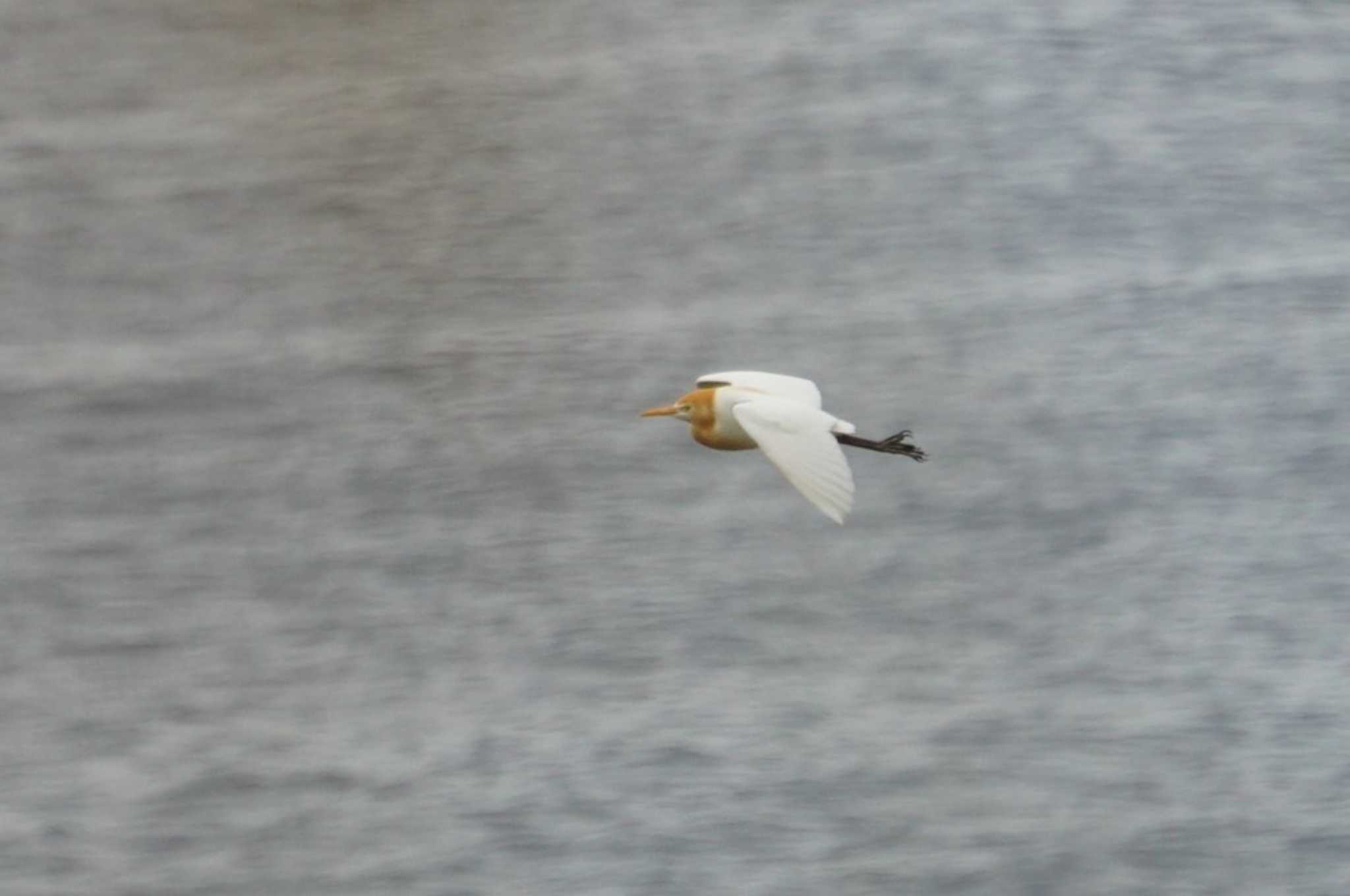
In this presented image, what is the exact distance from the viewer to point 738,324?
1702mm

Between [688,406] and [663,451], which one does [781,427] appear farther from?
[663,451]

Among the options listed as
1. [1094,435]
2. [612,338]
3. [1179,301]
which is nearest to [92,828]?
[612,338]

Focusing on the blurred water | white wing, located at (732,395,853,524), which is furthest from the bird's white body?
the blurred water

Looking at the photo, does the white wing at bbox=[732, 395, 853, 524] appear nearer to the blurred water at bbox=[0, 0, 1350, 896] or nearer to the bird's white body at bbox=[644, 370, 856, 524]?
the bird's white body at bbox=[644, 370, 856, 524]

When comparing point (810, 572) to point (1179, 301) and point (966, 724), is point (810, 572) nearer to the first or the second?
point (966, 724)

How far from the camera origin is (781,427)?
0.88 meters

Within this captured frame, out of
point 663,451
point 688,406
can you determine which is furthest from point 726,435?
point 663,451

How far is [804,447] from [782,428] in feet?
0.06

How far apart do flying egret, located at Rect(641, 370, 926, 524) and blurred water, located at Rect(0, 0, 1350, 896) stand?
2.33 ft

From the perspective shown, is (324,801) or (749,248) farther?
(749,248)

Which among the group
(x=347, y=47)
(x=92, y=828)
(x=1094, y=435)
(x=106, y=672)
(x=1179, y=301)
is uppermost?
(x=347, y=47)

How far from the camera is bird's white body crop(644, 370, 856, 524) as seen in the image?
2.83 feet

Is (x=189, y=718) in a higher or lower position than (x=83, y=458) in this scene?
lower

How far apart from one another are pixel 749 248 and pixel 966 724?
0.55m
